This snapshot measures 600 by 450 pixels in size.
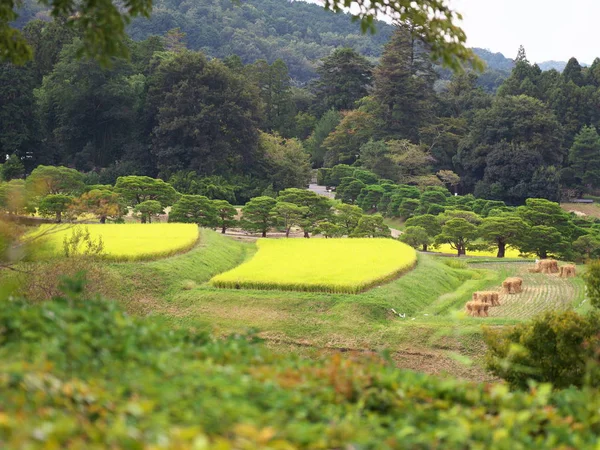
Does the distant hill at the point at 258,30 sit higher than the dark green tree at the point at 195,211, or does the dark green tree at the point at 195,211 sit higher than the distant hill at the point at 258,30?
the distant hill at the point at 258,30

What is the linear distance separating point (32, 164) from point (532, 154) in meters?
27.8

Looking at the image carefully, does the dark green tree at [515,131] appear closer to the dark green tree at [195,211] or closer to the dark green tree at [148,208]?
the dark green tree at [195,211]

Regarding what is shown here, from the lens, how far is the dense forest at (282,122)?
44.4m

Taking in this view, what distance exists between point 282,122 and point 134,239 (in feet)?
123

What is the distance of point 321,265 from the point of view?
22.2 meters

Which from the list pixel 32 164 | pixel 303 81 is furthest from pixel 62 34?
pixel 303 81

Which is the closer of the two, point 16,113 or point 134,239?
point 134,239

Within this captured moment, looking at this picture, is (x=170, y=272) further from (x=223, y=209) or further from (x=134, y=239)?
(x=223, y=209)

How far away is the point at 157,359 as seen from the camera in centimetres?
457

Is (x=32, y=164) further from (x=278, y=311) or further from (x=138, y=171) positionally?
(x=278, y=311)

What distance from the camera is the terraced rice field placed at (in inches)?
763

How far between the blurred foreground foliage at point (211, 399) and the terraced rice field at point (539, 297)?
13707mm

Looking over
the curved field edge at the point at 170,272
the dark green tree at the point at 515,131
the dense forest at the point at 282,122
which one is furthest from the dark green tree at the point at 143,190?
the dark green tree at the point at 515,131

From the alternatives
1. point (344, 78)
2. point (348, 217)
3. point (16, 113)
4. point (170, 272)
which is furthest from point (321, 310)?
point (344, 78)
